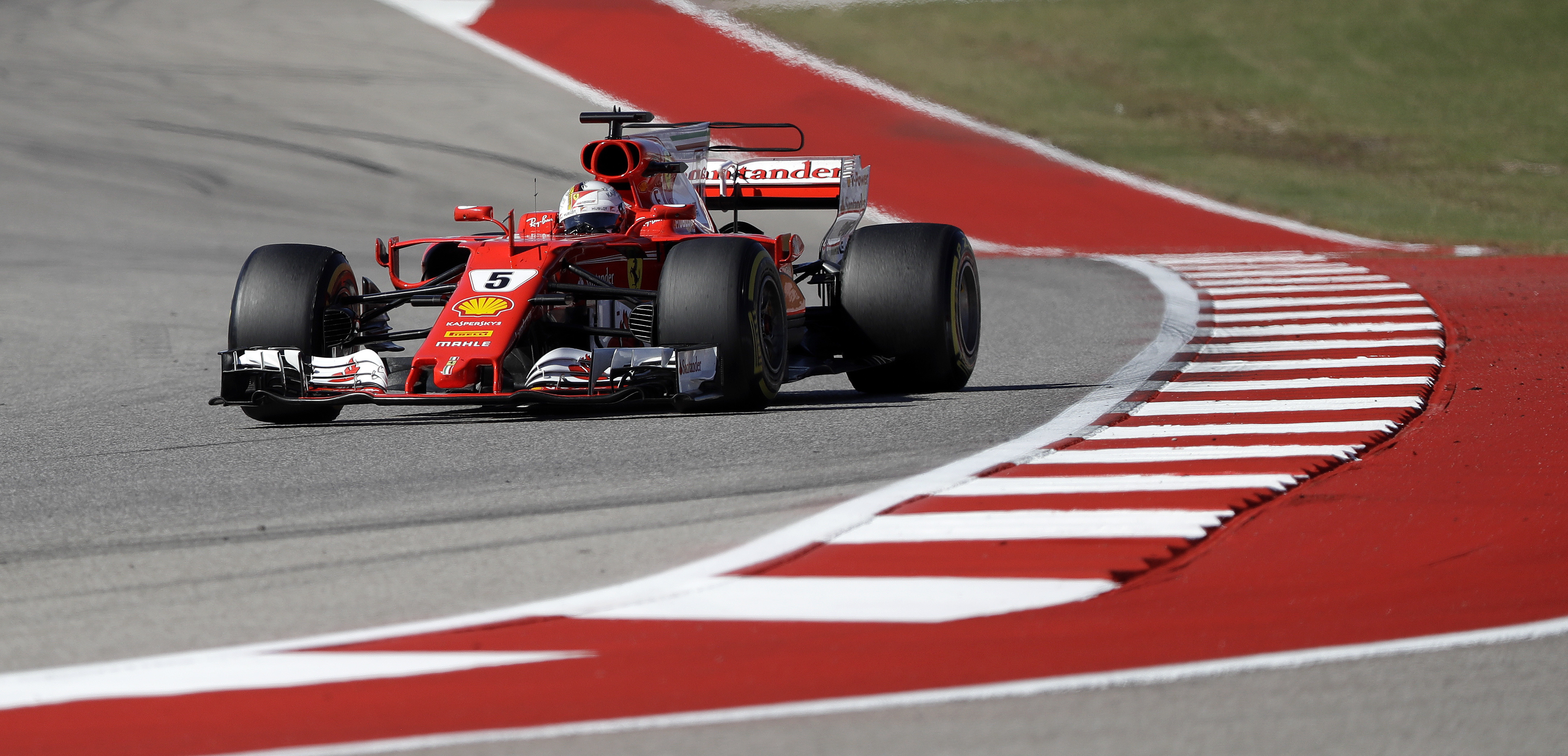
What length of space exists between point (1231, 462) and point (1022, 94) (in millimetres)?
27270

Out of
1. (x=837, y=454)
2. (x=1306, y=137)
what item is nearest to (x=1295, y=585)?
(x=837, y=454)

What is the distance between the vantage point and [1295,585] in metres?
4.82

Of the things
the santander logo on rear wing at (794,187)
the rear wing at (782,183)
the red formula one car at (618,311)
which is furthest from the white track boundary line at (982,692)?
the rear wing at (782,183)

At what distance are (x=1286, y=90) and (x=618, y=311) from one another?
28681 mm

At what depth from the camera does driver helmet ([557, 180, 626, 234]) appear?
9281mm

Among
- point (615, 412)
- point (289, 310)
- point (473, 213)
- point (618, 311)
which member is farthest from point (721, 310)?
point (289, 310)

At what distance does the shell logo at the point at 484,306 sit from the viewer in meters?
8.26

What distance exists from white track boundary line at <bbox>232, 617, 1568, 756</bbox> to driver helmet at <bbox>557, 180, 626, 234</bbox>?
18.5ft

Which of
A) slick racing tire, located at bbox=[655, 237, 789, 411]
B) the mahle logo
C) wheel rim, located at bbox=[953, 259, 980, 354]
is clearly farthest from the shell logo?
wheel rim, located at bbox=[953, 259, 980, 354]

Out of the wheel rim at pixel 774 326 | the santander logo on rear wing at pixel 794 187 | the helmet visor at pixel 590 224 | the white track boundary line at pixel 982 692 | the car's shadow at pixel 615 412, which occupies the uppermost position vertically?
the santander logo on rear wing at pixel 794 187

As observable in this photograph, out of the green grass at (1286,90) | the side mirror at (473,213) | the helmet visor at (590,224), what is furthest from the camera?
the green grass at (1286,90)

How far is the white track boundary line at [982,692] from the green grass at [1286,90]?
64.0 feet

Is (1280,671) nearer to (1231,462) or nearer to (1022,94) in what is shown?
(1231,462)

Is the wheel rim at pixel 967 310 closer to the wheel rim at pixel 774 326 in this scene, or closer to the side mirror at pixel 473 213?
the wheel rim at pixel 774 326
